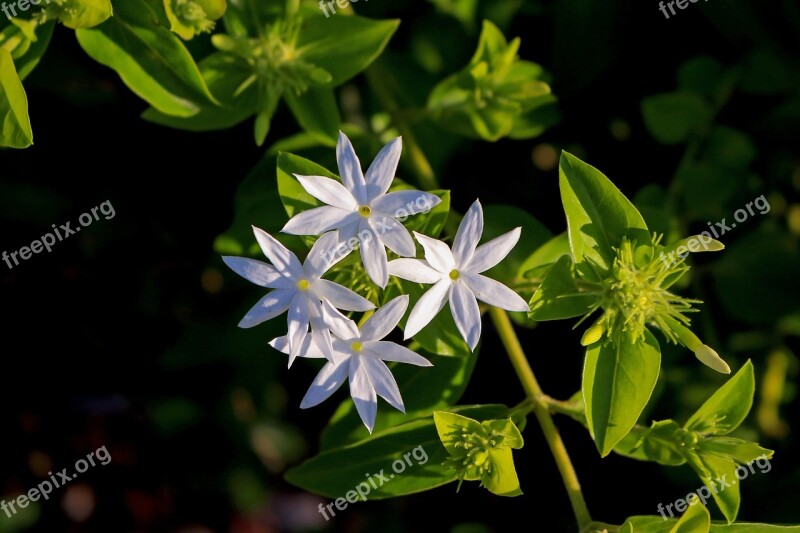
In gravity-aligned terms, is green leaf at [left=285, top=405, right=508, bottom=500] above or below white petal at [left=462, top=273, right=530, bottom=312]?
below

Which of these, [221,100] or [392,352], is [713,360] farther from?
[221,100]

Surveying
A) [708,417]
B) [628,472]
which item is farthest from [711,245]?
[628,472]

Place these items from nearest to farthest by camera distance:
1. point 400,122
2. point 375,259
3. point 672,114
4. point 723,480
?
1. point 375,259
2. point 723,480
3. point 400,122
4. point 672,114

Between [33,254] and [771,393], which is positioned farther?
[771,393]

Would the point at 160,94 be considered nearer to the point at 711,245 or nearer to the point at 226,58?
the point at 226,58

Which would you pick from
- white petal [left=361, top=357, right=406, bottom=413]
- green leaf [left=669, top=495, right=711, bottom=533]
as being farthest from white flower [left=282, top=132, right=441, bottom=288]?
green leaf [left=669, top=495, right=711, bottom=533]

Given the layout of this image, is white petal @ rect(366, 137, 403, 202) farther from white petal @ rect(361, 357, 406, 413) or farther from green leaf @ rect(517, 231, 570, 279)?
→ green leaf @ rect(517, 231, 570, 279)

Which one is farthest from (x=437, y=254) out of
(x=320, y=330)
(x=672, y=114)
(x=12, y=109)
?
(x=672, y=114)
